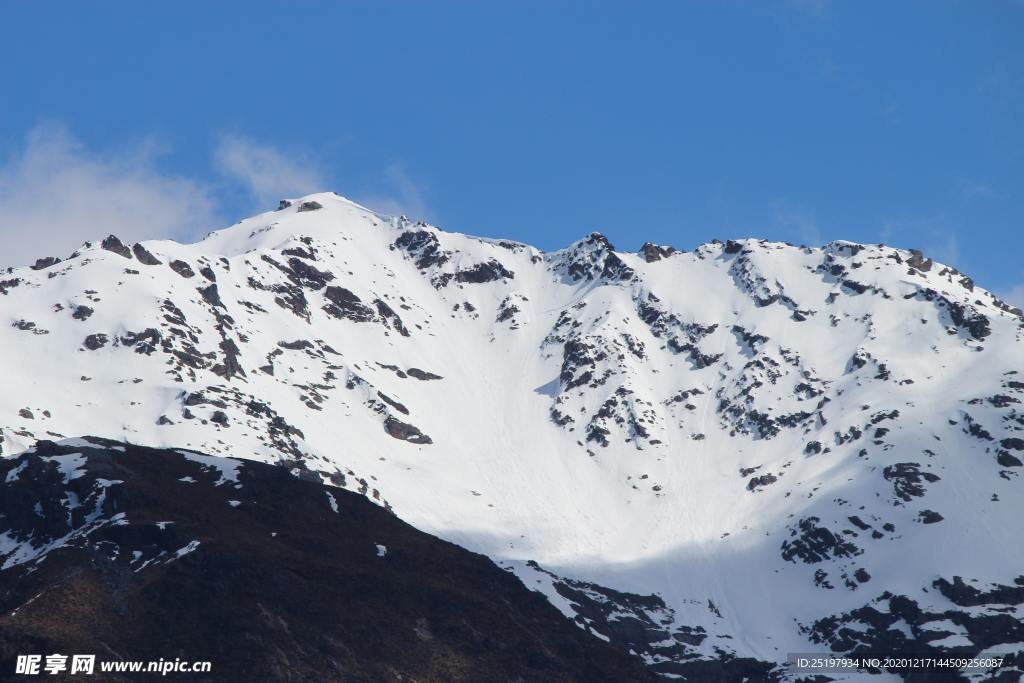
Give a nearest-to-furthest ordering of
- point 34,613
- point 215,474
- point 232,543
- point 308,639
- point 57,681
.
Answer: point 57,681
point 34,613
point 308,639
point 232,543
point 215,474

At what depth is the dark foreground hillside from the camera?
123875 mm

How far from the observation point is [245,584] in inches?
5281

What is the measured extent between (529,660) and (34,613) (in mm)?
49174

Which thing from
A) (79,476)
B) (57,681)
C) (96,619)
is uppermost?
(79,476)

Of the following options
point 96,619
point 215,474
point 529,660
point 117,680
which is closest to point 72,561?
point 96,619

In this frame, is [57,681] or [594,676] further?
[594,676]

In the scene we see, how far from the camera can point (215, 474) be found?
540ft

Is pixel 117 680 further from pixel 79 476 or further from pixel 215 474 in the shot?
pixel 215 474

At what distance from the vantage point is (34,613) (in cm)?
12056

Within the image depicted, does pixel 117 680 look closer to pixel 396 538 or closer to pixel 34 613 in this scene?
pixel 34 613

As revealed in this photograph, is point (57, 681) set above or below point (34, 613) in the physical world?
below

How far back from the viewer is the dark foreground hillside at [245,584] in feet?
406

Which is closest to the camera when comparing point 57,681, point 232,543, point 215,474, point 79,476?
point 57,681

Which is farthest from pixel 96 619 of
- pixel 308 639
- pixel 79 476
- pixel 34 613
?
pixel 79 476
